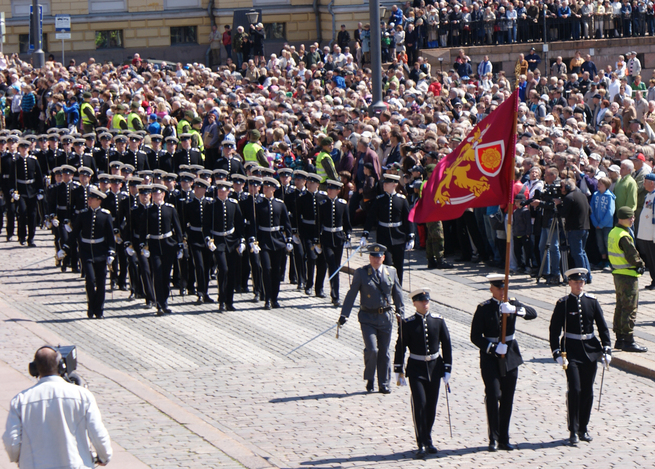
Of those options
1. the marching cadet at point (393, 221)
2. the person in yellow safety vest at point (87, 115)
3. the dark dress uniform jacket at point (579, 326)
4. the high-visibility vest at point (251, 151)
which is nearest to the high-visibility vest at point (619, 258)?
the dark dress uniform jacket at point (579, 326)

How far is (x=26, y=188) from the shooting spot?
20.9 m

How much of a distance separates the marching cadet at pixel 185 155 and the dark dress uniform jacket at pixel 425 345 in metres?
10.6

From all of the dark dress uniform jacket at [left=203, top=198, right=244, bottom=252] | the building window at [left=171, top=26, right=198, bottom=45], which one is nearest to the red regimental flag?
the dark dress uniform jacket at [left=203, top=198, right=244, bottom=252]

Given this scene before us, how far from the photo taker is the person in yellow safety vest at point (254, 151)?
64.9 ft

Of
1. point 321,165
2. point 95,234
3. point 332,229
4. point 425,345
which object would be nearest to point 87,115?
point 321,165

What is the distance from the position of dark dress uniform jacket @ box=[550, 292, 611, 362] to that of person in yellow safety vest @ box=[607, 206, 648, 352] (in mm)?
2596

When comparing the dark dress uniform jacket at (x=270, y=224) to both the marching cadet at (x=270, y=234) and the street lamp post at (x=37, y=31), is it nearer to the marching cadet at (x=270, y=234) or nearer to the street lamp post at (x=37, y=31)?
the marching cadet at (x=270, y=234)

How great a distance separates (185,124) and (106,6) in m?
21.1

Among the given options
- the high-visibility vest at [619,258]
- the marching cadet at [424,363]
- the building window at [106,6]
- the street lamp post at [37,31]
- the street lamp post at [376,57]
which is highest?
the building window at [106,6]

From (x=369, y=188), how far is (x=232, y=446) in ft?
29.8

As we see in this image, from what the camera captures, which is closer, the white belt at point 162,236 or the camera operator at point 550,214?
the white belt at point 162,236

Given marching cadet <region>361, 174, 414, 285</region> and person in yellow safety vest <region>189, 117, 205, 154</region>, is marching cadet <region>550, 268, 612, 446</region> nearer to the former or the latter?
marching cadet <region>361, 174, 414, 285</region>

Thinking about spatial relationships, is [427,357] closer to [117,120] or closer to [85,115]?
[117,120]

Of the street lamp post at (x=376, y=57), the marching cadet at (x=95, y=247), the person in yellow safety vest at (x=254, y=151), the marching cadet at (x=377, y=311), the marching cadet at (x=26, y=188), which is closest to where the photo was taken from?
the marching cadet at (x=377, y=311)
